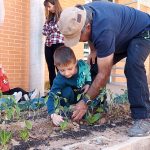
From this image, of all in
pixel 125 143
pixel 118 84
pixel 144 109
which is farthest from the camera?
pixel 118 84

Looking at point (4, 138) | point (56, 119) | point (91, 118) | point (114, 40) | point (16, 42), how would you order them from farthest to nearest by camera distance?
1. point (16, 42)
2. point (91, 118)
3. point (56, 119)
4. point (114, 40)
5. point (4, 138)

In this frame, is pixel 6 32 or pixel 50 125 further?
pixel 6 32

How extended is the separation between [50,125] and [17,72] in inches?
124

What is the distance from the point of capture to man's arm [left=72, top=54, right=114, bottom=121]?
3042mm

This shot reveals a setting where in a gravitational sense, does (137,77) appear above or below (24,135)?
above

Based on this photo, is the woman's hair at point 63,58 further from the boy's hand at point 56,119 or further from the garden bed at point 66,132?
the garden bed at point 66,132

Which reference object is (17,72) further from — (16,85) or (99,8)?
(99,8)

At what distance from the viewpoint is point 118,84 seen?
888cm

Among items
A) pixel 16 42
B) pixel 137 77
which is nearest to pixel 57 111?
pixel 137 77

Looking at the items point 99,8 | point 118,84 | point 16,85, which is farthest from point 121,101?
point 118,84

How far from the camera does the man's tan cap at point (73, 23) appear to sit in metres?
2.85

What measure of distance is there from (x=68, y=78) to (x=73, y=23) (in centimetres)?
82

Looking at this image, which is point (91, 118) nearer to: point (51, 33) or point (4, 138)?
point (4, 138)

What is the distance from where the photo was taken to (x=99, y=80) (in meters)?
3.13
